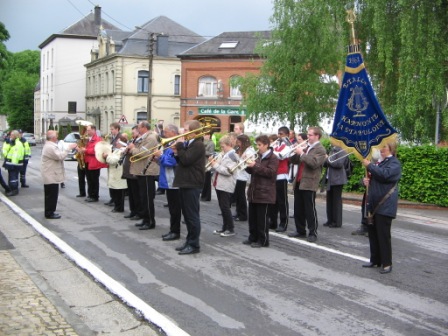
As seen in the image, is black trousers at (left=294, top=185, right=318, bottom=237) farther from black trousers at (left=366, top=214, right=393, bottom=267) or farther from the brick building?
the brick building

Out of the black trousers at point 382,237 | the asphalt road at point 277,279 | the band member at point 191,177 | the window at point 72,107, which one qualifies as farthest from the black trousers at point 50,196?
the window at point 72,107

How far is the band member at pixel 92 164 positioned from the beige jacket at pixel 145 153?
10.1 ft

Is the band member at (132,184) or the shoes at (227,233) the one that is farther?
the band member at (132,184)

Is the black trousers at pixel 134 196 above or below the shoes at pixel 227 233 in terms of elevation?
above

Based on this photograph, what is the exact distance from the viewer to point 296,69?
29000 mm

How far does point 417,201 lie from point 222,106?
37283 millimetres

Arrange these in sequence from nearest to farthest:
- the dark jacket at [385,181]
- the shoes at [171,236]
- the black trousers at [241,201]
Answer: the dark jacket at [385,181] → the shoes at [171,236] → the black trousers at [241,201]

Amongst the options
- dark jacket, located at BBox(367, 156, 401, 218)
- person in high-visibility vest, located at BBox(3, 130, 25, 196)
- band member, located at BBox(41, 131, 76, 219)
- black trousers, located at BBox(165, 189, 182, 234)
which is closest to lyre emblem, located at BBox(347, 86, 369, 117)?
dark jacket, located at BBox(367, 156, 401, 218)

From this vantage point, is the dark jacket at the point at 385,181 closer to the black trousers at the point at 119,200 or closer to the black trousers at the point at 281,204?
the black trousers at the point at 281,204

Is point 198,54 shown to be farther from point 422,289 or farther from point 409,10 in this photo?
point 422,289

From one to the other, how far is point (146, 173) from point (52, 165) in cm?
231

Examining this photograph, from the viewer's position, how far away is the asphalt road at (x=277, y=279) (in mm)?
6305

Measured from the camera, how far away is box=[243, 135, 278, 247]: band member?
9812 millimetres

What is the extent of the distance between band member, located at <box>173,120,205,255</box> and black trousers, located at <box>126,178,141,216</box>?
126 inches
